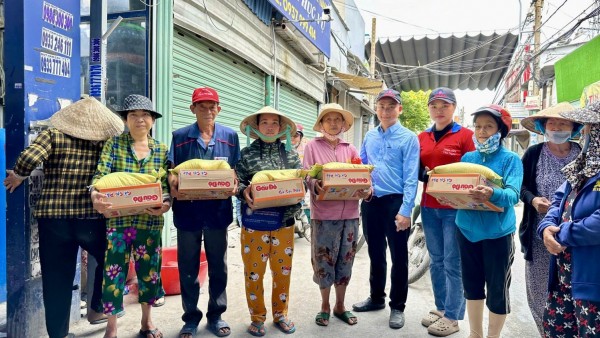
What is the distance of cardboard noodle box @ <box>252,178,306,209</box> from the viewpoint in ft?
8.93

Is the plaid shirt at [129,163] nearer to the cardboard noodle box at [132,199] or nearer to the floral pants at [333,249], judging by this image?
the cardboard noodle box at [132,199]

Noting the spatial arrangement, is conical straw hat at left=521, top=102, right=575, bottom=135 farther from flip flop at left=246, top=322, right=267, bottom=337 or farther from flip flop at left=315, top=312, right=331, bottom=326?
flip flop at left=246, top=322, right=267, bottom=337

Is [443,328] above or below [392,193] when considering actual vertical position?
below

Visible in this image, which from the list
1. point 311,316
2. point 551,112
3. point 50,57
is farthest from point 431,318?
point 50,57

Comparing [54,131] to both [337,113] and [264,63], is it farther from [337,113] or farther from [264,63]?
[264,63]

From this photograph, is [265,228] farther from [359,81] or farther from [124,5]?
[359,81]

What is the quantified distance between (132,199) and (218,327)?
1258 mm

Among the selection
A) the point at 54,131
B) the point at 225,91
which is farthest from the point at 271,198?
the point at 225,91

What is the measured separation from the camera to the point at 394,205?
329cm

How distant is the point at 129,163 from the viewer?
2730 mm

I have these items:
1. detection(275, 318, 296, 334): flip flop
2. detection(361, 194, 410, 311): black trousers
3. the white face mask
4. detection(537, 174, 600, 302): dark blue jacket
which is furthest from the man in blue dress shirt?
detection(537, 174, 600, 302): dark blue jacket

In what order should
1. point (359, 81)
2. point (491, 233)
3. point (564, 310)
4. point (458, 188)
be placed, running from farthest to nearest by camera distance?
1. point (359, 81)
2. point (491, 233)
3. point (458, 188)
4. point (564, 310)

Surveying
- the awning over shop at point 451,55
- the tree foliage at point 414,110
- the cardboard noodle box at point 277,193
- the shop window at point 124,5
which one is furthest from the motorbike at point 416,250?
the tree foliage at point 414,110

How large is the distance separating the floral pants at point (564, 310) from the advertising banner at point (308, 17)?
22.4 ft
